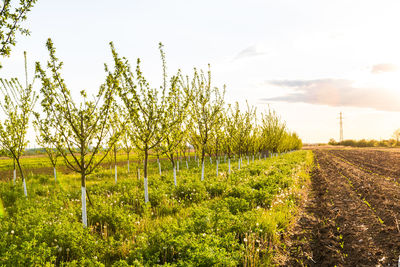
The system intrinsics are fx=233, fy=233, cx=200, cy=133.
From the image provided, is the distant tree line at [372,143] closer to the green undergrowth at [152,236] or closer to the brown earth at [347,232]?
the brown earth at [347,232]

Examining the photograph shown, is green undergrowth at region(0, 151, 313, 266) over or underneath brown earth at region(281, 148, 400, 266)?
over

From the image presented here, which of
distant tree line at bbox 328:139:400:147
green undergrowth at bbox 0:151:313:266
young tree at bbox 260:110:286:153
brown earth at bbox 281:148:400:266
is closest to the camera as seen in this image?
green undergrowth at bbox 0:151:313:266

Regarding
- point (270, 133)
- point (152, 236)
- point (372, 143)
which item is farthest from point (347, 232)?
point (372, 143)

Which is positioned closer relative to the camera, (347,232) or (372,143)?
(347,232)

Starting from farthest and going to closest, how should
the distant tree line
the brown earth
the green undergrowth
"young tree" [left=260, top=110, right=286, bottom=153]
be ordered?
1. the distant tree line
2. "young tree" [left=260, top=110, right=286, bottom=153]
3. the brown earth
4. the green undergrowth

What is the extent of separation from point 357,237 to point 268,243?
2.82 metres

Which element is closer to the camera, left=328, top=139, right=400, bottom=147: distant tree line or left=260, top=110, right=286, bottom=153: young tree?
left=260, top=110, right=286, bottom=153: young tree

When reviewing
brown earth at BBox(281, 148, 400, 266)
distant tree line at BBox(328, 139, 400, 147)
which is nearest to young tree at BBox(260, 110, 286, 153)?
brown earth at BBox(281, 148, 400, 266)

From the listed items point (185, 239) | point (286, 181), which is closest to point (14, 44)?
point (185, 239)

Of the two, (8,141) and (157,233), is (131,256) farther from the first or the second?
(8,141)

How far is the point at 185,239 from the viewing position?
5281mm

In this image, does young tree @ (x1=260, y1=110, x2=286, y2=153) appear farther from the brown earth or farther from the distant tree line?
the distant tree line

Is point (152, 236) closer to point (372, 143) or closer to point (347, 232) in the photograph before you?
point (347, 232)

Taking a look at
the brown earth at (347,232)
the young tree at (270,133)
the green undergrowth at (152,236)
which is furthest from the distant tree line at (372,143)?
the green undergrowth at (152,236)
